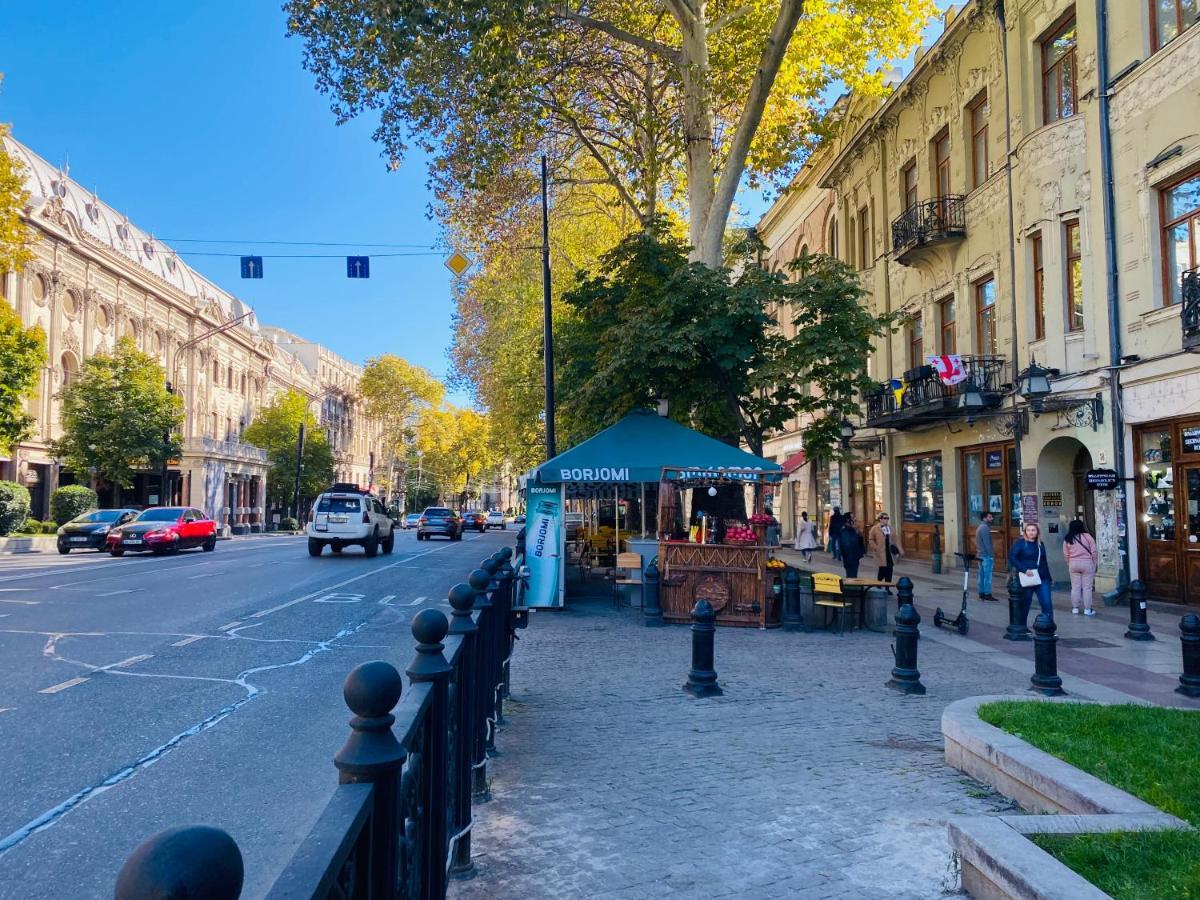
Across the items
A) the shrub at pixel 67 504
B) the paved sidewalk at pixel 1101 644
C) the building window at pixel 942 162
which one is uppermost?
the building window at pixel 942 162

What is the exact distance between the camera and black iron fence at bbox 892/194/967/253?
2186 centimetres

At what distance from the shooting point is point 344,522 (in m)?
26.5

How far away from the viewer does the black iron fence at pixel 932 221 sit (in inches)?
861

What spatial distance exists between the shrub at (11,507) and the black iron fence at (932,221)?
30.1 m

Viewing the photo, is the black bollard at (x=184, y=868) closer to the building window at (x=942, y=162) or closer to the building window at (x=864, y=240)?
the building window at (x=942, y=162)

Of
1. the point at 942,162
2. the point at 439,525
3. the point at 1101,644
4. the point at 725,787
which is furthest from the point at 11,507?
the point at 1101,644

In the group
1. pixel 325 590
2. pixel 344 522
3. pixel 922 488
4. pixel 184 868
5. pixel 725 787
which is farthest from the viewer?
pixel 344 522

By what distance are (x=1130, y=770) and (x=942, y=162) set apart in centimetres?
2179

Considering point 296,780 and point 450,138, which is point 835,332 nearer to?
point 450,138

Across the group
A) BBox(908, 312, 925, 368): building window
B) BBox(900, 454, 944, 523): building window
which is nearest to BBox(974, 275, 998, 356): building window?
BBox(908, 312, 925, 368): building window

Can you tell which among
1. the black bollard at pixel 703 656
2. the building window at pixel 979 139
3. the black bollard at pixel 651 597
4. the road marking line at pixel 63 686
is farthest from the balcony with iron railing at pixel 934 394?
the road marking line at pixel 63 686

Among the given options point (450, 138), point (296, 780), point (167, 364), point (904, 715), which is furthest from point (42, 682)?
point (167, 364)

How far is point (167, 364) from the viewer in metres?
54.4

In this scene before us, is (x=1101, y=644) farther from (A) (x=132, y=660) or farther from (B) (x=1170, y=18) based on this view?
(A) (x=132, y=660)
